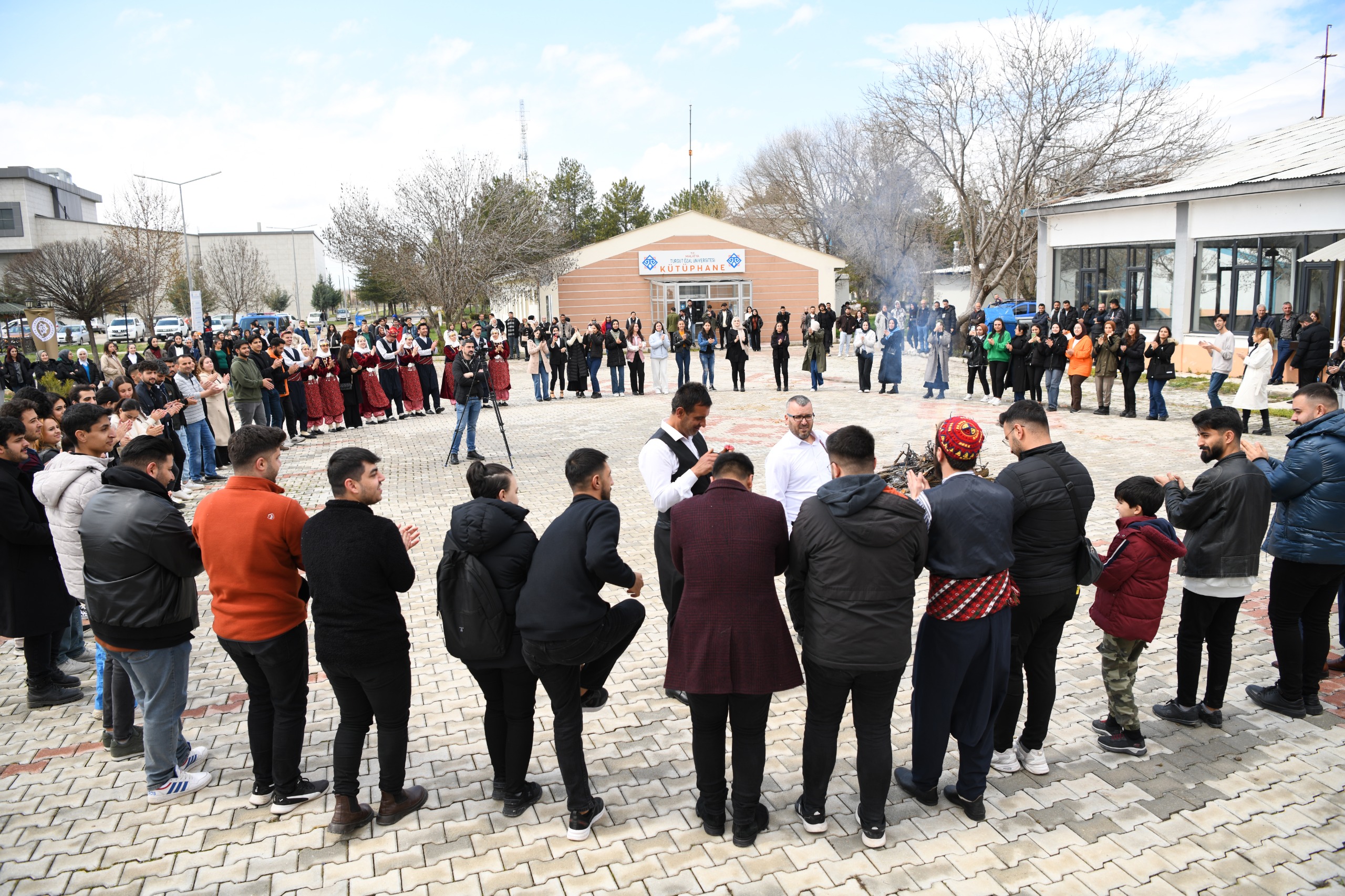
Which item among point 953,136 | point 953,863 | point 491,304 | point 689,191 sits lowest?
point 953,863

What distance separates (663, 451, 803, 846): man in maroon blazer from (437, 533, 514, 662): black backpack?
2.48 feet

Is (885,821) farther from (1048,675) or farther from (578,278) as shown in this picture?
(578,278)

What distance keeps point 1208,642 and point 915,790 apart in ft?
6.48

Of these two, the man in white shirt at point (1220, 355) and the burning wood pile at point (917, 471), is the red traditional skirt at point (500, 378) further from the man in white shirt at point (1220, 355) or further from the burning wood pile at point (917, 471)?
the man in white shirt at point (1220, 355)

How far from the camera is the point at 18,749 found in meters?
4.92

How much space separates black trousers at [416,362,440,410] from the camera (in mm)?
17812

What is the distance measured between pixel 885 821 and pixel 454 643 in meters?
2.07

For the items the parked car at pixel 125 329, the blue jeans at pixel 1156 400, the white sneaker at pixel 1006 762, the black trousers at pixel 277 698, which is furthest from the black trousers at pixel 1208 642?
the parked car at pixel 125 329

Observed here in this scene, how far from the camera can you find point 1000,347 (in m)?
17.1

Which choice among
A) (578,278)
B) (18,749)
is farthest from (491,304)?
(18,749)

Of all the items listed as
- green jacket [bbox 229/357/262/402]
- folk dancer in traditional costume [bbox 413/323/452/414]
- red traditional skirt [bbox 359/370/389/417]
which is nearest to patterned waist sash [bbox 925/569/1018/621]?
green jacket [bbox 229/357/262/402]

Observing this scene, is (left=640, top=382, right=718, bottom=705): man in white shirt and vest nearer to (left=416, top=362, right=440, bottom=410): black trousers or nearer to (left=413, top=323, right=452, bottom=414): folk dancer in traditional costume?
(left=413, top=323, right=452, bottom=414): folk dancer in traditional costume

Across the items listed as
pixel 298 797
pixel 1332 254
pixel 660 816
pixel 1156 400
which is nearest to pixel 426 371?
pixel 1156 400

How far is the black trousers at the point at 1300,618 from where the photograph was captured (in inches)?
188
